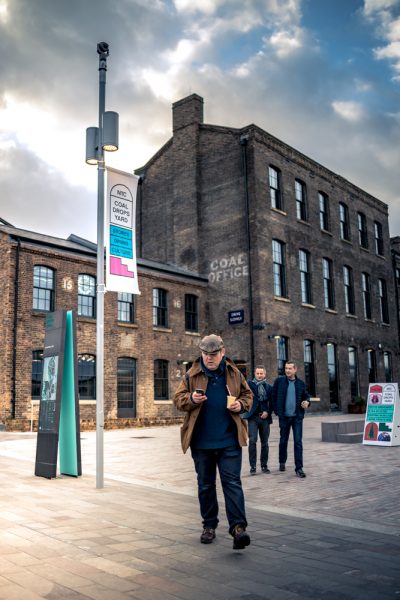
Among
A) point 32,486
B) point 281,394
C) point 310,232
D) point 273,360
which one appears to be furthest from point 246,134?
point 32,486

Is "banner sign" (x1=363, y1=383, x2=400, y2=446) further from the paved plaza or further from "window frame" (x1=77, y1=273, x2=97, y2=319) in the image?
"window frame" (x1=77, y1=273, x2=97, y2=319)

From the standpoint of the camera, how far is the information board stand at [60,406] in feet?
30.1

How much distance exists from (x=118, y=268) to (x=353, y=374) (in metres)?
26.4

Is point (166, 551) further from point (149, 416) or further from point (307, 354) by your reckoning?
point (307, 354)

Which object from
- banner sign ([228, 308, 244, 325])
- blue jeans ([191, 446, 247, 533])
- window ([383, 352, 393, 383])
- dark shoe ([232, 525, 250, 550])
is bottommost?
dark shoe ([232, 525, 250, 550])

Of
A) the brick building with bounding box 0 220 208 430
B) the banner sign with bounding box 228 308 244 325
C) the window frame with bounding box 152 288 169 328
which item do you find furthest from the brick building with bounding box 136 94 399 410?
the window frame with bounding box 152 288 169 328

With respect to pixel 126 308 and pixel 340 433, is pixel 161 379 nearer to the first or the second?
pixel 126 308

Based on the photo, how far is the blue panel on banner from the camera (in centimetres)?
895

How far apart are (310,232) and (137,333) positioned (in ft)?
38.1

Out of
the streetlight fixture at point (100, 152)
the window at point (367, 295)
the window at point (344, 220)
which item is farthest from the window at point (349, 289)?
the streetlight fixture at point (100, 152)

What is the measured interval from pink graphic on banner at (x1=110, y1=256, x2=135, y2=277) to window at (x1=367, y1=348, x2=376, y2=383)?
28.1m

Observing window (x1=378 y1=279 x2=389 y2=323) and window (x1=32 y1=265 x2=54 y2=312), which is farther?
window (x1=378 y1=279 x2=389 y2=323)

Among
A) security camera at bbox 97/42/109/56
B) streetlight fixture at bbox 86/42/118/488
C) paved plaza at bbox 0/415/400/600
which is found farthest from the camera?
security camera at bbox 97/42/109/56

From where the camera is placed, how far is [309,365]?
1173 inches
